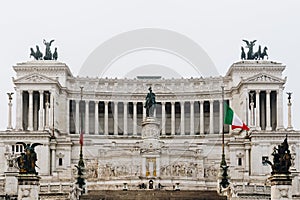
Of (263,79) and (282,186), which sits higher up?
(263,79)

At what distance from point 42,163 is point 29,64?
1876cm

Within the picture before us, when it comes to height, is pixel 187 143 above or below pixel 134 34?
below

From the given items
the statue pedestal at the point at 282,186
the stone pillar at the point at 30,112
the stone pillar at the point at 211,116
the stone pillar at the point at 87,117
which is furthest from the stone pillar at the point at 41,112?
the statue pedestal at the point at 282,186

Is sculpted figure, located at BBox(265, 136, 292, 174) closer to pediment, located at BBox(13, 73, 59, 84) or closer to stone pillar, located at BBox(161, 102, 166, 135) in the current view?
pediment, located at BBox(13, 73, 59, 84)

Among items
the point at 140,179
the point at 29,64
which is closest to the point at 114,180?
the point at 140,179

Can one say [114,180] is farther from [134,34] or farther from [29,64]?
[29,64]

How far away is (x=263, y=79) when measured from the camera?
388ft

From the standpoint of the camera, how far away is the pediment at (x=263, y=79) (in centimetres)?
11806

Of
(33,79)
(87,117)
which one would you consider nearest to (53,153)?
(33,79)

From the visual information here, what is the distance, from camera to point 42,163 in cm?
10738

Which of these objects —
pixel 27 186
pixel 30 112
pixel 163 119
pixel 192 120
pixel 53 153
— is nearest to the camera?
pixel 27 186

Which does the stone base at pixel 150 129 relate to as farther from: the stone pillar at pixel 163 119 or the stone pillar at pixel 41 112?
the stone pillar at pixel 163 119

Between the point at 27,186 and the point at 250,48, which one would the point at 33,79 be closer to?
the point at 250,48

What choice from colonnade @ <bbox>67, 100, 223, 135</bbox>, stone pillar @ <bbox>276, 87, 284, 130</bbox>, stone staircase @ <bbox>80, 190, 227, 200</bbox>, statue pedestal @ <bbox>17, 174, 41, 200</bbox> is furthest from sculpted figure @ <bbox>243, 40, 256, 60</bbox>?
statue pedestal @ <bbox>17, 174, 41, 200</bbox>
